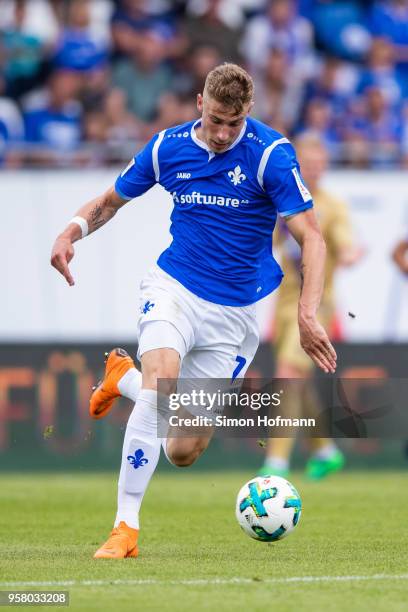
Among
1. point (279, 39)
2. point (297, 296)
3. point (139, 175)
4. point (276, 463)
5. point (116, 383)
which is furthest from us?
point (279, 39)

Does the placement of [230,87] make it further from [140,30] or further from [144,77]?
[140,30]

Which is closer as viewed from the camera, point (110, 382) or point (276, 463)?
point (110, 382)

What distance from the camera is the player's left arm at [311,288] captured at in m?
6.52

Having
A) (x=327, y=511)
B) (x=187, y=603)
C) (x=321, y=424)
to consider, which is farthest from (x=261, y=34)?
(x=187, y=603)

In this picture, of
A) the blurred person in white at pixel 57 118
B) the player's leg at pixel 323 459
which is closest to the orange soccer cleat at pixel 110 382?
the player's leg at pixel 323 459

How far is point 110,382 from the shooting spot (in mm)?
8133

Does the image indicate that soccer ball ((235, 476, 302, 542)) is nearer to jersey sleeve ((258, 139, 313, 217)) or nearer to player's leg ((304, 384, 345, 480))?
jersey sleeve ((258, 139, 313, 217))

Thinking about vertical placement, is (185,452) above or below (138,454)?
below

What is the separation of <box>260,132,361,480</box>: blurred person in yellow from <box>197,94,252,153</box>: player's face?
16.5ft

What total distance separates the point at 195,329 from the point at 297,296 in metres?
5.23

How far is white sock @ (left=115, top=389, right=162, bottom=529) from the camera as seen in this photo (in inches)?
271

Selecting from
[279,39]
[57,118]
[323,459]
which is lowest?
[323,459]

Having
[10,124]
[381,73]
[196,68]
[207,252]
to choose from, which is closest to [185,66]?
[196,68]

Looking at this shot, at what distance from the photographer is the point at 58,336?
48.1 feet
